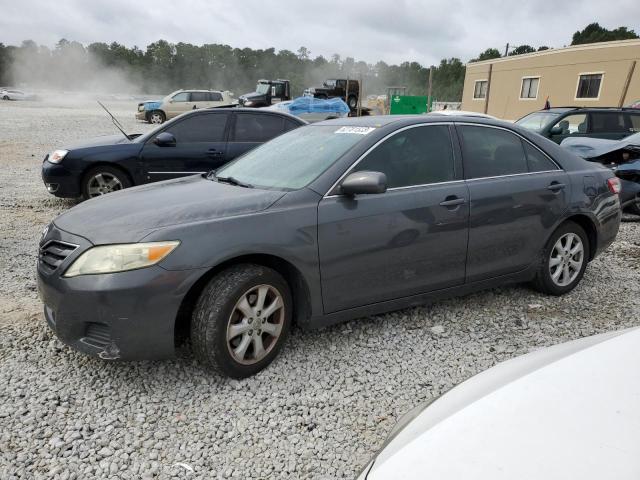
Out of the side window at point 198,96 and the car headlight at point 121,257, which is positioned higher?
the car headlight at point 121,257

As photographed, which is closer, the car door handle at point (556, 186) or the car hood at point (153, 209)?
the car hood at point (153, 209)

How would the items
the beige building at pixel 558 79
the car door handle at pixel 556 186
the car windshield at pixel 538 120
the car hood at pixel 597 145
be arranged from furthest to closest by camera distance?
1. the beige building at pixel 558 79
2. the car windshield at pixel 538 120
3. the car hood at pixel 597 145
4. the car door handle at pixel 556 186

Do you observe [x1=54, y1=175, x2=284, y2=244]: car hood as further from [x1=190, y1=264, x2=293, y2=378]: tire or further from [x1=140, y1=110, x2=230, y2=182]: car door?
[x1=140, y1=110, x2=230, y2=182]: car door

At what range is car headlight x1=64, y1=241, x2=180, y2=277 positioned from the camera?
2.52 metres

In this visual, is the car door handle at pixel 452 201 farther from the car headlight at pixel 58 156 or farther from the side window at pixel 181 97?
the side window at pixel 181 97

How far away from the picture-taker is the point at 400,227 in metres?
3.16

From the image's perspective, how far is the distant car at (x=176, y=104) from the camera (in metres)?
24.4

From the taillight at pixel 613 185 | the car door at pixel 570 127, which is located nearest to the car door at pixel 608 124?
the car door at pixel 570 127

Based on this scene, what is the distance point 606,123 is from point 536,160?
7.79 metres

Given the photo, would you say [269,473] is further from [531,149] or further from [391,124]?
[531,149]

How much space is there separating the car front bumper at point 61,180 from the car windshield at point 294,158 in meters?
3.81

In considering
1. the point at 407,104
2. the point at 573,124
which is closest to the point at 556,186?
the point at 573,124

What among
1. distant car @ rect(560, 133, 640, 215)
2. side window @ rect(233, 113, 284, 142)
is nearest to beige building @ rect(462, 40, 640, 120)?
distant car @ rect(560, 133, 640, 215)

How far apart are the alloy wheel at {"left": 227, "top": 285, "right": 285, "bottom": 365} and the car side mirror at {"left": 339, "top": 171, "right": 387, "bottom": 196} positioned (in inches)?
29.6
